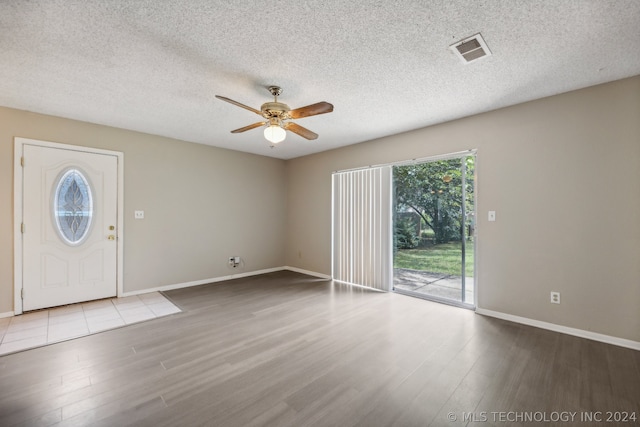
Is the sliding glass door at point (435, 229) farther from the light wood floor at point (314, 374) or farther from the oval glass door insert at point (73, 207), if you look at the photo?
the oval glass door insert at point (73, 207)

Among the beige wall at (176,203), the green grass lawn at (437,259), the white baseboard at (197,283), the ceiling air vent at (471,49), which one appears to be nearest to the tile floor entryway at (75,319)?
the white baseboard at (197,283)

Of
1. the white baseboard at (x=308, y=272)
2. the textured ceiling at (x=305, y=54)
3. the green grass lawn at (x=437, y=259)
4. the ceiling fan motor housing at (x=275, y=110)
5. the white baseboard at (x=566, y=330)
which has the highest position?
the textured ceiling at (x=305, y=54)

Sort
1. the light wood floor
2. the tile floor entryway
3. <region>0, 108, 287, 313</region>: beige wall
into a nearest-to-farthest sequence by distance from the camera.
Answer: the light wood floor, the tile floor entryway, <region>0, 108, 287, 313</region>: beige wall

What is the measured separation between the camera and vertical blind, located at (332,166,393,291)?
14.6ft

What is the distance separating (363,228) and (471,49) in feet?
10.2

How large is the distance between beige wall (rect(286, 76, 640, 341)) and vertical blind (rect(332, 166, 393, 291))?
1143mm

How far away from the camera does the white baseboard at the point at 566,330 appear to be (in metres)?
2.56

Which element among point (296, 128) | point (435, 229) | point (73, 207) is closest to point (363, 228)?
point (435, 229)

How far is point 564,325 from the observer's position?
288cm

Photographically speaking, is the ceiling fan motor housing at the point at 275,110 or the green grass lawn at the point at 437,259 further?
the green grass lawn at the point at 437,259

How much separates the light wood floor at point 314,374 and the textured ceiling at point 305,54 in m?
2.50

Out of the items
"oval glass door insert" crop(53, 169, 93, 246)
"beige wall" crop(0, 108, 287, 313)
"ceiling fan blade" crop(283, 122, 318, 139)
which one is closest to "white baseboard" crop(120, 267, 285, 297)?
"beige wall" crop(0, 108, 287, 313)

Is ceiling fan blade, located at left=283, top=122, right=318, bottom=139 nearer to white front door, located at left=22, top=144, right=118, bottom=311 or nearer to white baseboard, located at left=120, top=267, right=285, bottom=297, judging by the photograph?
white front door, located at left=22, top=144, right=118, bottom=311

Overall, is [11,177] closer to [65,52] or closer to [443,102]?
[65,52]
